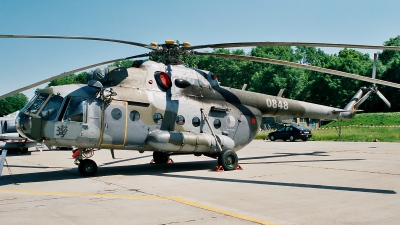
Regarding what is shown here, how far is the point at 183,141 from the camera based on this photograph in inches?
464

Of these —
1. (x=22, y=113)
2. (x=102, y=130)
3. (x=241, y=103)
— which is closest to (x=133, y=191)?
(x=102, y=130)

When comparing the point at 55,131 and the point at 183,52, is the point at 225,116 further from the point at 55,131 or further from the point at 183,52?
the point at 55,131

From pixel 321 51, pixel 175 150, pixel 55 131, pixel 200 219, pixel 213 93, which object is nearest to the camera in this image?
pixel 200 219

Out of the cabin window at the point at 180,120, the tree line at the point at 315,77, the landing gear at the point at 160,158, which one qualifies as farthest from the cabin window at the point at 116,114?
the tree line at the point at 315,77

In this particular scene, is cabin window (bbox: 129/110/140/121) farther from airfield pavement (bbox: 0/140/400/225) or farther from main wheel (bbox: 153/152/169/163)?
main wheel (bbox: 153/152/169/163)

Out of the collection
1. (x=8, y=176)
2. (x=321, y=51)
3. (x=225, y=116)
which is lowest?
(x=8, y=176)

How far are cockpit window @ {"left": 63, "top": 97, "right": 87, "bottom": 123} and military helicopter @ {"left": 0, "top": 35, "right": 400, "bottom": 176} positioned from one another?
3 cm

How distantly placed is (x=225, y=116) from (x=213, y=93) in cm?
93

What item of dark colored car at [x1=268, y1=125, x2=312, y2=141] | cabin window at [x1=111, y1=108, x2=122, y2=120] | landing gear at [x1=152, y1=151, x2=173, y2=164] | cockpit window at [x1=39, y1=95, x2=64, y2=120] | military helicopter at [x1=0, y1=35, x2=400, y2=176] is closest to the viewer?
cockpit window at [x1=39, y1=95, x2=64, y2=120]

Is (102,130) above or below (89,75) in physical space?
below

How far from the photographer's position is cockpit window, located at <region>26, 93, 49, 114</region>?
10.4 m

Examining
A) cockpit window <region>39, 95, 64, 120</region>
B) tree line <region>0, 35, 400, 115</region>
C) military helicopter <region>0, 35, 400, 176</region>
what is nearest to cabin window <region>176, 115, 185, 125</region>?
military helicopter <region>0, 35, 400, 176</region>

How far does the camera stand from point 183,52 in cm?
1187

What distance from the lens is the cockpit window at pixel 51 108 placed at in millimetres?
10312
